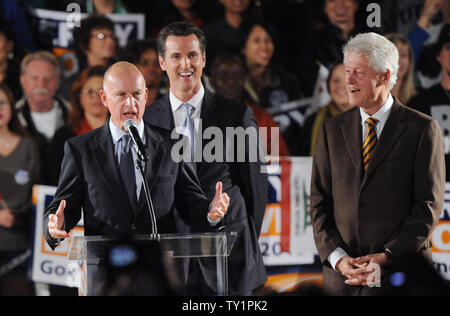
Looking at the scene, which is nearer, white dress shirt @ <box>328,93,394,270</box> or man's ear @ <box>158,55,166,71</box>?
white dress shirt @ <box>328,93,394,270</box>

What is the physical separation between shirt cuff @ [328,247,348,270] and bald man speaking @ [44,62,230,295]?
72cm

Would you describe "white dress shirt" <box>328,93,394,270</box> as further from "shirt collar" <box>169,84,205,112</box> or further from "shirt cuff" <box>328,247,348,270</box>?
"shirt collar" <box>169,84,205,112</box>

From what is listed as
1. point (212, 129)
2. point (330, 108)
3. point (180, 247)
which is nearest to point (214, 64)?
point (212, 129)

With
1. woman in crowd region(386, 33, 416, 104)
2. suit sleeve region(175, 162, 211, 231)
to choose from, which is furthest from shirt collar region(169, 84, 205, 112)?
woman in crowd region(386, 33, 416, 104)

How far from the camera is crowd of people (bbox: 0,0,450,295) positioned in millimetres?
4883

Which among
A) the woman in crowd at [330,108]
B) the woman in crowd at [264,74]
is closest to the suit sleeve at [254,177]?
the woman in crowd at [264,74]

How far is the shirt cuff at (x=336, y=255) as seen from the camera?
3.66 metres

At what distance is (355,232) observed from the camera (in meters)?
3.69

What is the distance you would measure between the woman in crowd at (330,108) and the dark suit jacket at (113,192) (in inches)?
53.6

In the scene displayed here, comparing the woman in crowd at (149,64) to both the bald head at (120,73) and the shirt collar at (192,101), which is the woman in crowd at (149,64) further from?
the bald head at (120,73)

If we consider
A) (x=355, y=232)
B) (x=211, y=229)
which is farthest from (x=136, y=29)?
(x=355, y=232)

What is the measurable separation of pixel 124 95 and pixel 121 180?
511 mm

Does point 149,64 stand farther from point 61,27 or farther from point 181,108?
point 61,27

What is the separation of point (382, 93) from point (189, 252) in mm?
Answer: 1529
